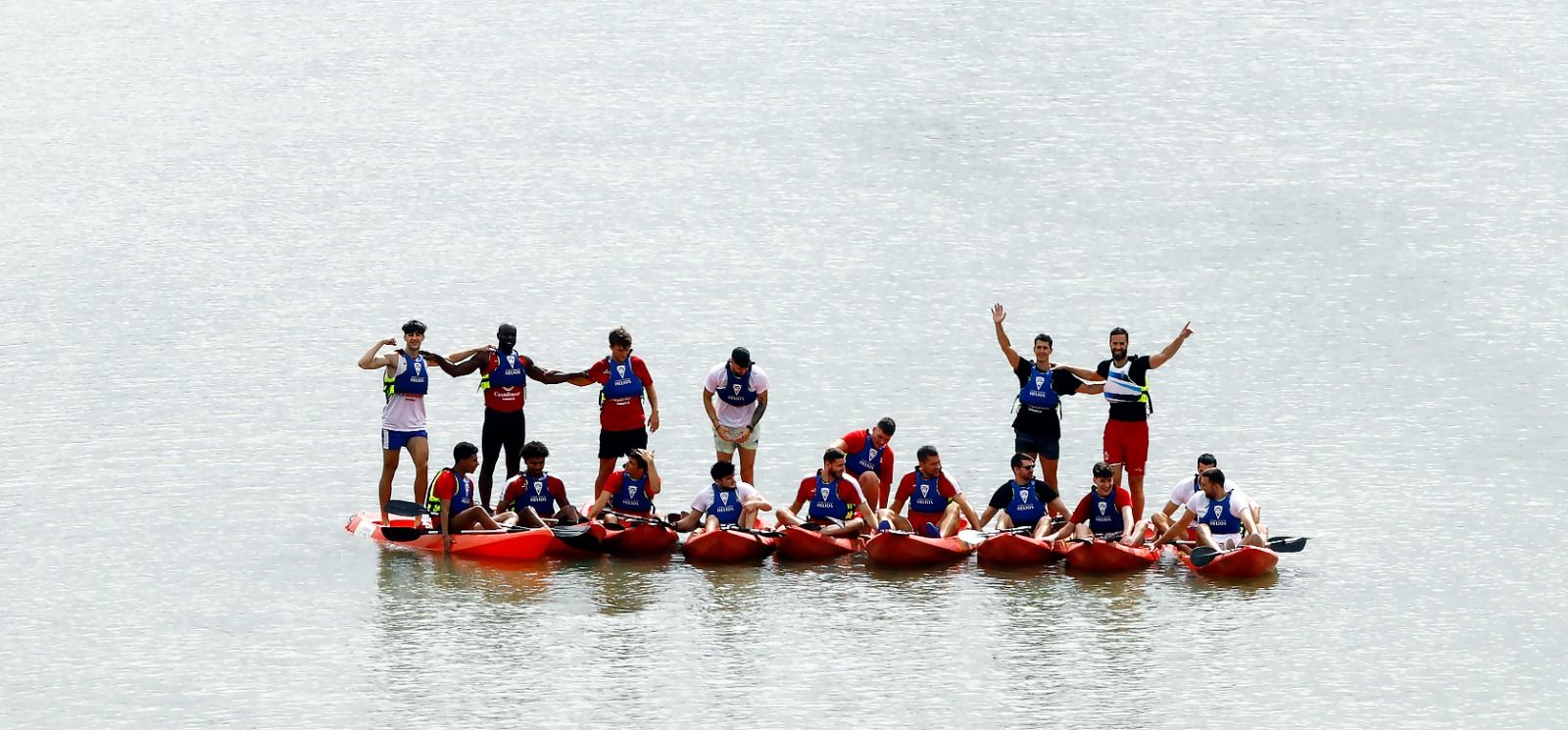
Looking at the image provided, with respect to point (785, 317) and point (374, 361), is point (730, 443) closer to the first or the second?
point (374, 361)

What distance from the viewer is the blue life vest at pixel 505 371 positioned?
19.3m

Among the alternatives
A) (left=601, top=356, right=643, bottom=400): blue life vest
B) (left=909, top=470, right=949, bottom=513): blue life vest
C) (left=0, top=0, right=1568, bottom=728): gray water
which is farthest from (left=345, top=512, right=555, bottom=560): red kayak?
(left=909, top=470, right=949, bottom=513): blue life vest

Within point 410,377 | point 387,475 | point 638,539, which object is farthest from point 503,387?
point 638,539

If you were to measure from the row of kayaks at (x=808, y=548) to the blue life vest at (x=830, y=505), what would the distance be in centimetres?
26

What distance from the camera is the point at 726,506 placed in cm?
1864

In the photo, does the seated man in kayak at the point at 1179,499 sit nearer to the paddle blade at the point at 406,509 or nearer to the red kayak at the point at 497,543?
the red kayak at the point at 497,543

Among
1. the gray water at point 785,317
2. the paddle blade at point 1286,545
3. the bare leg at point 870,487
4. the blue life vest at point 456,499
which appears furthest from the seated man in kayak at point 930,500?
the blue life vest at point 456,499

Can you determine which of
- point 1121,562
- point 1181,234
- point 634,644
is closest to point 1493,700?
point 1121,562

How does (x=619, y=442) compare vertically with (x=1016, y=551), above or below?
above

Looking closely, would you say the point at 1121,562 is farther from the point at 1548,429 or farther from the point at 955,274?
the point at 955,274

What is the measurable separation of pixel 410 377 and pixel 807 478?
367cm

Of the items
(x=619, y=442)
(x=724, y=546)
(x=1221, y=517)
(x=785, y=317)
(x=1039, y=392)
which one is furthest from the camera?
(x=785, y=317)

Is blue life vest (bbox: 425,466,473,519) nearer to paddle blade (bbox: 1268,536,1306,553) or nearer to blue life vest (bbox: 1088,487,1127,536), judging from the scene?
blue life vest (bbox: 1088,487,1127,536)

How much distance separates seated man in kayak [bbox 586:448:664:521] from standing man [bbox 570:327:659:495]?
0.45 meters
